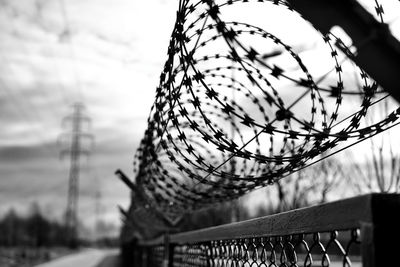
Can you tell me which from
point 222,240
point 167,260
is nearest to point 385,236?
point 222,240

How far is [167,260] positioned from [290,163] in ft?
12.1

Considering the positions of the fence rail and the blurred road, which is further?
the blurred road

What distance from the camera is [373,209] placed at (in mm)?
1430

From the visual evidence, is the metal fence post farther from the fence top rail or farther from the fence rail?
the fence top rail

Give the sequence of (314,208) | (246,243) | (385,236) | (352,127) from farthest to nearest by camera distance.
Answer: (246,243) → (352,127) → (314,208) → (385,236)

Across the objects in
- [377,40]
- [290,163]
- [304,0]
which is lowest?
[290,163]

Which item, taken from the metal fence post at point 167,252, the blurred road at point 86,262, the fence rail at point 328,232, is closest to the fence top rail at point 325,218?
the fence rail at point 328,232

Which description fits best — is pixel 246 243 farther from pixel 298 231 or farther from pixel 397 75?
pixel 397 75

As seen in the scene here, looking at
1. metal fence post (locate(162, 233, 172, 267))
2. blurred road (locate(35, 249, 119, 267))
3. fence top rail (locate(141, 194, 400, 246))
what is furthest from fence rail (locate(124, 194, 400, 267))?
blurred road (locate(35, 249, 119, 267))

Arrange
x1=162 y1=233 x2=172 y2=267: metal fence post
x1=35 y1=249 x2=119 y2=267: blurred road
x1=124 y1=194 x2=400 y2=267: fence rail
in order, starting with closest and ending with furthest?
1. x1=124 y1=194 x2=400 y2=267: fence rail
2. x1=162 y1=233 x2=172 y2=267: metal fence post
3. x1=35 y1=249 x2=119 y2=267: blurred road

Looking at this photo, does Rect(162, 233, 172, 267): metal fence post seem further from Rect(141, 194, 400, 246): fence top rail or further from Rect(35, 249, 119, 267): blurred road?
Rect(35, 249, 119, 267): blurred road

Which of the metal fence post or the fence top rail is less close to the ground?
the fence top rail

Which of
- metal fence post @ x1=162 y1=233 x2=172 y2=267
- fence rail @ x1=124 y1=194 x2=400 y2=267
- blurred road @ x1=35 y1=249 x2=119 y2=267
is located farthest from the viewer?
blurred road @ x1=35 y1=249 x2=119 y2=267

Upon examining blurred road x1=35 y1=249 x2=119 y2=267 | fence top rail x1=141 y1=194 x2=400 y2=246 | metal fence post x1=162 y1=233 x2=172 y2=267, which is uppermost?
fence top rail x1=141 y1=194 x2=400 y2=246
